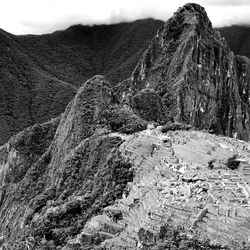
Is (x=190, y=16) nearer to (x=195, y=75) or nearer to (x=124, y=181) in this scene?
(x=195, y=75)

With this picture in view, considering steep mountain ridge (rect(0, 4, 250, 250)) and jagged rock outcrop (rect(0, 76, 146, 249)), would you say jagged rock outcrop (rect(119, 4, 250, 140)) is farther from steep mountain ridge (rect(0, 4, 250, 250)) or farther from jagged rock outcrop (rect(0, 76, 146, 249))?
jagged rock outcrop (rect(0, 76, 146, 249))

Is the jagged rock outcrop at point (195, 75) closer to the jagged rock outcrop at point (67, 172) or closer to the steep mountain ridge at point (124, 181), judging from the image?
the steep mountain ridge at point (124, 181)

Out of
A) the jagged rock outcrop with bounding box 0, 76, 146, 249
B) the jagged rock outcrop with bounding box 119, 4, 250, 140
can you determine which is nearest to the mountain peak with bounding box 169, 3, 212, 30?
the jagged rock outcrop with bounding box 119, 4, 250, 140

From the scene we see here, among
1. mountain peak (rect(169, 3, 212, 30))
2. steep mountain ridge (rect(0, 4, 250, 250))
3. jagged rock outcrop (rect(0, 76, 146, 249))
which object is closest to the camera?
steep mountain ridge (rect(0, 4, 250, 250))

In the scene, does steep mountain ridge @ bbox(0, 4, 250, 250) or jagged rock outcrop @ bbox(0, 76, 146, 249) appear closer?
steep mountain ridge @ bbox(0, 4, 250, 250)

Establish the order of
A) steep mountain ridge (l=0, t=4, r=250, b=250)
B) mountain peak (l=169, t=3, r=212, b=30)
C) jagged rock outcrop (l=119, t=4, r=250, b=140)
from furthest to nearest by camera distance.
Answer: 1. mountain peak (l=169, t=3, r=212, b=30)
2. jagged rock outcrop (l=119, t=4, r=250, b=140)
3. steep mountain ridge (l=0, t=4, r=250, b=250)

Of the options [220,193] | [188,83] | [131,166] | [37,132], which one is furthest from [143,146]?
[188,83]

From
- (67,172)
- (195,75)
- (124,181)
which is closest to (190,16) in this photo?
(195,75)

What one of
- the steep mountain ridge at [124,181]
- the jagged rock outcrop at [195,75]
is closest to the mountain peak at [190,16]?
the jagged rock outcrop at [195,75]
